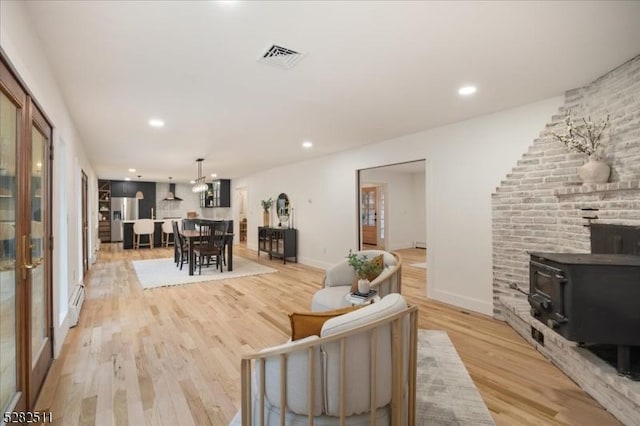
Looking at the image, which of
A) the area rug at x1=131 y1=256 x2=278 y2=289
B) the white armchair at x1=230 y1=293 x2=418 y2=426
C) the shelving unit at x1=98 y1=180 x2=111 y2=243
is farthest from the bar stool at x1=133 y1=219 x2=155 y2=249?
the white armchair at x1=230 y1=293 x2=418 y2=426

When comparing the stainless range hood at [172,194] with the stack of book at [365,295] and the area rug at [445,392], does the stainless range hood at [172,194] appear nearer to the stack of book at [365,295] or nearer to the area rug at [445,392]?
the stack of book at [365,295]

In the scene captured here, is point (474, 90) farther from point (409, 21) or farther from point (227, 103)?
point (227, 103)

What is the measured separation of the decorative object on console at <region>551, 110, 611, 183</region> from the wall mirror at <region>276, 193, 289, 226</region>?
586 centimetres

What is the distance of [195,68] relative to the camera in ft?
8.33

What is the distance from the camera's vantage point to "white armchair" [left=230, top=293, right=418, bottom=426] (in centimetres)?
138

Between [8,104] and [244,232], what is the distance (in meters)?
10.1

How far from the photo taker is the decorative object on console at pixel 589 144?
2.67m

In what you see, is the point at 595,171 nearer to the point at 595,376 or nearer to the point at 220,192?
the point at 595,376

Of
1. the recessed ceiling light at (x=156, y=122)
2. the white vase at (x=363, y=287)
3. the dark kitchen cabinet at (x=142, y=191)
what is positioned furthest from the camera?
the dark kitchen cabinet at (x=142, y=191)

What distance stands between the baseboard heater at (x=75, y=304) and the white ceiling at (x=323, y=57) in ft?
7.14

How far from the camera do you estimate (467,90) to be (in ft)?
9.89

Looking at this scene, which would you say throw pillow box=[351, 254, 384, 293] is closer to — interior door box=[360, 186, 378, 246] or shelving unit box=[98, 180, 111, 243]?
interior door box=[360, 186, 378, 246]

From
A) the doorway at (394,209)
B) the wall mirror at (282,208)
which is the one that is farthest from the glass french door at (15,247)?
the doorway at (394,209)

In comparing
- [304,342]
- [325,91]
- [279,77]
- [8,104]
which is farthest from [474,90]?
[8,104]
